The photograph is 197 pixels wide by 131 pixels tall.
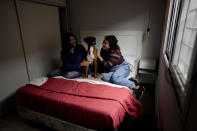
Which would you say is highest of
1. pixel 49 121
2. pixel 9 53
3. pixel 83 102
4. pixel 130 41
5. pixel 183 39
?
pixel 183 39

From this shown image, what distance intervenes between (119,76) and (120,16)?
5.13ft

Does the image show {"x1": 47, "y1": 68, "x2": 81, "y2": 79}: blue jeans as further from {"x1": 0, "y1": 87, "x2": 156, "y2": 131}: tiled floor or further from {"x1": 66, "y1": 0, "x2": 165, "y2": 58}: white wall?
{"x1": 66, "y1": 0, "x2": 165, "y2": 58}: white wall

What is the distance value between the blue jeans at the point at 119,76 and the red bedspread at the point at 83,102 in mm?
282

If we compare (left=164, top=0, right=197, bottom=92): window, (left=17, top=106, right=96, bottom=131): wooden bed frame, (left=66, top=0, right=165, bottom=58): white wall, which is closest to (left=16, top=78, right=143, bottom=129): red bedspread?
(left=17, top=106, right=96, bottom=131): wooden bed frame

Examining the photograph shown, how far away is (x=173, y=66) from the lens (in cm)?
111

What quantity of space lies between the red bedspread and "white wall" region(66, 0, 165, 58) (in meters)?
1.70

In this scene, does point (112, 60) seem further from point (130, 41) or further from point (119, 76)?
point (130, 41)

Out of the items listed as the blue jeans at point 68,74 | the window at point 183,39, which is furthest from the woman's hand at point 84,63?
the window at point 183,39

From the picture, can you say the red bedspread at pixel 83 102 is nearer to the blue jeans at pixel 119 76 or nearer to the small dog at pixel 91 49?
the blue jeans at pixel 119 76

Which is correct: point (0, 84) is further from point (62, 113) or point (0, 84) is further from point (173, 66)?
point (173, 66)

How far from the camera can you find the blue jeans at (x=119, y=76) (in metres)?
1.97

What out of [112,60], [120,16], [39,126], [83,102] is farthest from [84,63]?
[120,16]

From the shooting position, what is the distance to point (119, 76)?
2064 mm

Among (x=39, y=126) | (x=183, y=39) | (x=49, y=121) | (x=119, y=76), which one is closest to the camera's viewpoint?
(x=183, y=39)
